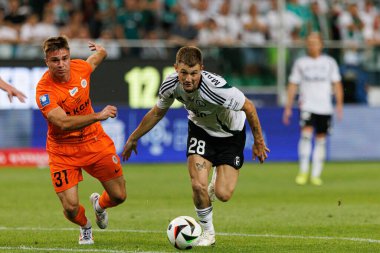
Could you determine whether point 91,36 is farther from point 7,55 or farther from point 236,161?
point 236,161

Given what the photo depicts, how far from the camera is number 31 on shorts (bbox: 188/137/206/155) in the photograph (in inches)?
398

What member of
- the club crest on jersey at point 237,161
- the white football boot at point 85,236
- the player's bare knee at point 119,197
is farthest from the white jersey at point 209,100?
the white football boot at point 85,236

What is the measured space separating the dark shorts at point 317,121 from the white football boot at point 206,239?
26.0 ft

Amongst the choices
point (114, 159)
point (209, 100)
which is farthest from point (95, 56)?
point (209, 100)

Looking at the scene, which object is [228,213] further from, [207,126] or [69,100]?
[69,100]

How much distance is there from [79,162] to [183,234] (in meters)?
1.45

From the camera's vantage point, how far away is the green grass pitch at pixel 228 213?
9.92 meters

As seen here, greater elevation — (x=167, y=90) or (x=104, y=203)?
(x=167, y=90)

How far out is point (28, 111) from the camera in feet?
70.5

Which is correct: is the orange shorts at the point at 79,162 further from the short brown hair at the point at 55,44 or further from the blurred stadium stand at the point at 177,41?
the blurred stadium stand at the point at 177,41

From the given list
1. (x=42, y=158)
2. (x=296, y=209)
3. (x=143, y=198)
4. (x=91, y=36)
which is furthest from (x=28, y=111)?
(x=296, y=209)

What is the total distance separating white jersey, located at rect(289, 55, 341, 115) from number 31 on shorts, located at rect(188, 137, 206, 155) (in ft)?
24.9

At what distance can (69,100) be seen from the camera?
9.82 metres

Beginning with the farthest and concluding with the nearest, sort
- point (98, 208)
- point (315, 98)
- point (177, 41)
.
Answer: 1. point (177, 41)
2. point (315, 98)
3. point (98, 208)
